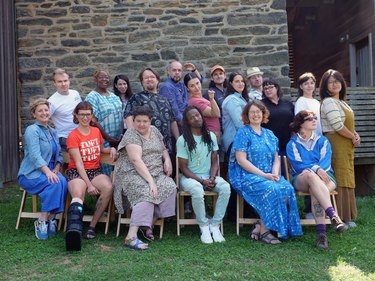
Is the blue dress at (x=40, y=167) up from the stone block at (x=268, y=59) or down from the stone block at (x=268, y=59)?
down

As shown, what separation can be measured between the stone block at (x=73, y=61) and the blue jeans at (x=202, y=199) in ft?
11.5

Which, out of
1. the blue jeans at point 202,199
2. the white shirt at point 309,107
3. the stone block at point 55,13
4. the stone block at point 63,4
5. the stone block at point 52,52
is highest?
the stone block at point 63,4

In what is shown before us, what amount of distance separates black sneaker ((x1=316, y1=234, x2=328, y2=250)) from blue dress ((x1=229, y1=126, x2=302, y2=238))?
8.2 inches

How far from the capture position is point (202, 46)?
23.3ft

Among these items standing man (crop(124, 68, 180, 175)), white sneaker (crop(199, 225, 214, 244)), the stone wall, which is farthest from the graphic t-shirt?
the stone wall

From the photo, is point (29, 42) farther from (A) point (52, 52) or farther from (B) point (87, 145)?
(B) point (87, 145)

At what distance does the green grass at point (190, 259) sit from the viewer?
338 centimetres

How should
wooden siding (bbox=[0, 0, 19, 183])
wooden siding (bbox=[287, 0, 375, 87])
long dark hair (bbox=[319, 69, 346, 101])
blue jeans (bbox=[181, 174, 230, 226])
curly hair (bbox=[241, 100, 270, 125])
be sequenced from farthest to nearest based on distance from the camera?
1. wooden siding (bbox=[287, 0, 375, 87])
2. wooden siding (bbox=[0, 0, 19, 183])
3. long dark hair (bbox=[319, 69, 346, 101])
4. curly hair (bbox=[241, 100, 270, 125])
5. blue jeans (bbox=[181, 174, 230, 226])

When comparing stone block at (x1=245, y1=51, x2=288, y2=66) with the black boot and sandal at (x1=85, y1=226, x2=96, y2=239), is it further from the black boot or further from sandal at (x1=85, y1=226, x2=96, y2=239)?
the black boot

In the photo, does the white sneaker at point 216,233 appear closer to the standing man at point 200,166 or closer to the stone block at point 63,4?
the standing man at point 200,166

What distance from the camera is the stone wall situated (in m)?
7.07

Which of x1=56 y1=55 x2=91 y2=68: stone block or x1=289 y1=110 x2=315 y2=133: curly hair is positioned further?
x1=56 y1=55 x2=91 y2=68: stone block

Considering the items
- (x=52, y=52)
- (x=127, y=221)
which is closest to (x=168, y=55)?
(x=52, y=52)

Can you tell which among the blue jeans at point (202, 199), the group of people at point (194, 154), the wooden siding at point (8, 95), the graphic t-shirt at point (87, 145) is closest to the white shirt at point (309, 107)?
the group of people at point (194, 154)
